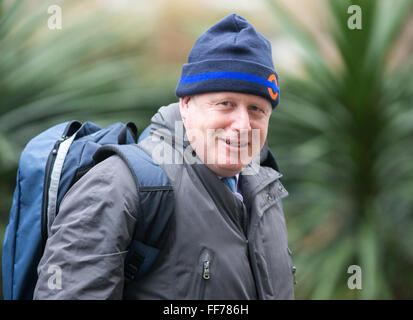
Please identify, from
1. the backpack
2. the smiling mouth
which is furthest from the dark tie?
the backpack

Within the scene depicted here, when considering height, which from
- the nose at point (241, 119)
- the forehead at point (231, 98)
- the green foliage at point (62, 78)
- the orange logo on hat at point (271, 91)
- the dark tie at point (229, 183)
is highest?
the green foliage at point (62, 78)

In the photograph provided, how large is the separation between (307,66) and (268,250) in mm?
2165

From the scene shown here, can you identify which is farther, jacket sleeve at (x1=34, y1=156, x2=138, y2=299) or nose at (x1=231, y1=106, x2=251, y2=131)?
nose at (x1=231, y1=106, x2=251, y2=131)

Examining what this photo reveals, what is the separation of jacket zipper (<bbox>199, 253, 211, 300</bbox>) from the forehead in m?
0.38

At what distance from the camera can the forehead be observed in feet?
4.12

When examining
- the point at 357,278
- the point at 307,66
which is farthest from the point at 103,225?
the point at 307,66

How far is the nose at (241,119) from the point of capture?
1260 millimetres

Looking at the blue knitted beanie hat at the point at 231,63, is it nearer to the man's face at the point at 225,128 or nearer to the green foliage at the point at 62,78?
the man's face at the point at 225,128

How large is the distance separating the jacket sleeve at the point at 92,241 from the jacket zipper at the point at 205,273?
0.18 m

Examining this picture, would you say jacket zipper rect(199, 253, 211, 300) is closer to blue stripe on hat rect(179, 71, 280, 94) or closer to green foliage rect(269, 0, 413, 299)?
blue stripe on hat rect(179, 71, 280, 94)

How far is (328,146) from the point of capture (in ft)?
10.2

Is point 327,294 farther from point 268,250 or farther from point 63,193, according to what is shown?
point 63,193

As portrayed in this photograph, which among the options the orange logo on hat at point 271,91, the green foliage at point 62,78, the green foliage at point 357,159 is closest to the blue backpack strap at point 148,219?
the orange logo on hat at point 271,91
